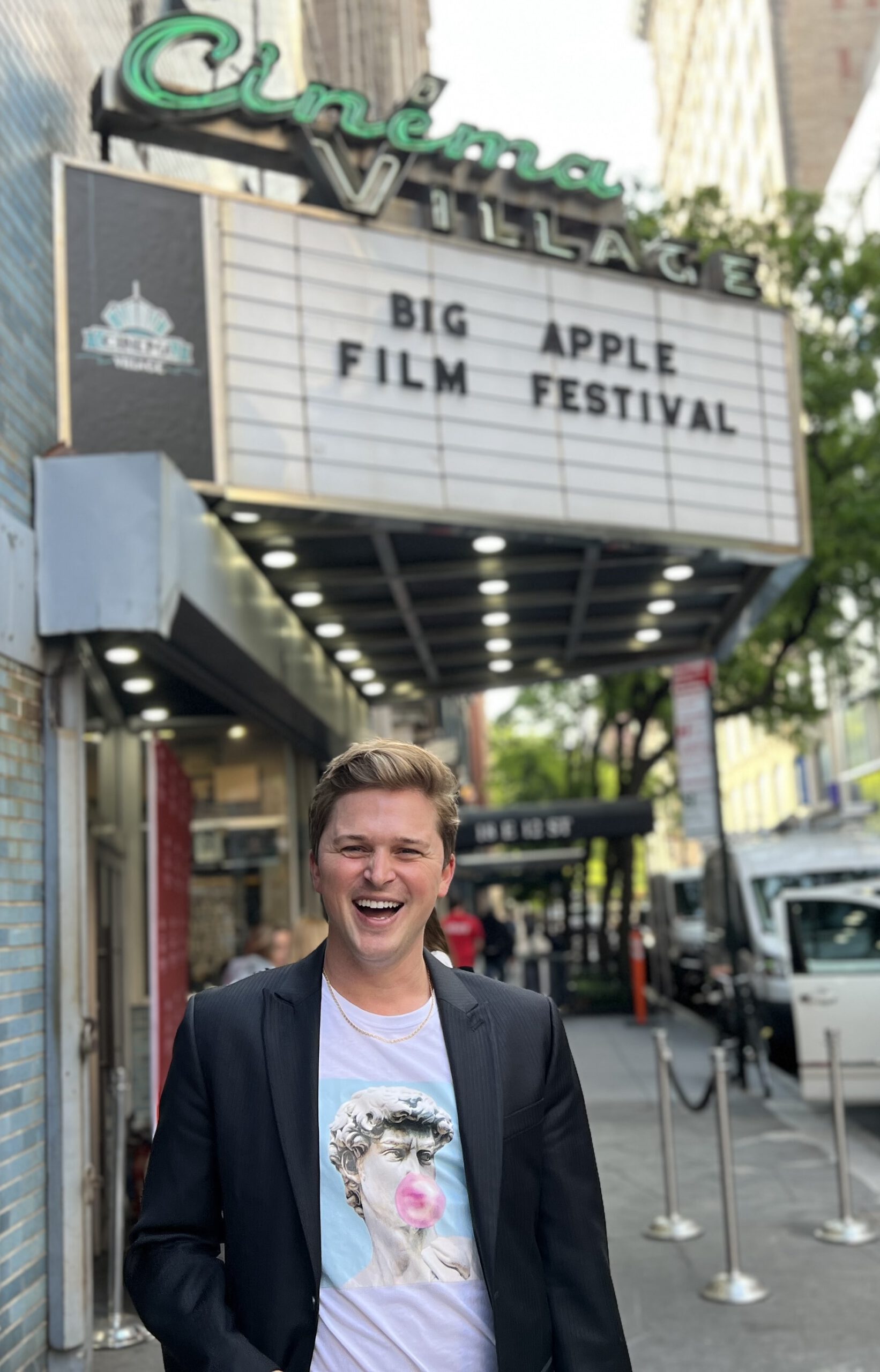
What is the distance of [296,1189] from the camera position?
93.6 inches

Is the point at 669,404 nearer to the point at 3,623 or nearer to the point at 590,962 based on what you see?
the point at 3,623

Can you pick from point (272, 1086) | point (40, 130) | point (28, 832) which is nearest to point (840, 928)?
point (28, 832)

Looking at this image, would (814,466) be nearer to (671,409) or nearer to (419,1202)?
(671,409)

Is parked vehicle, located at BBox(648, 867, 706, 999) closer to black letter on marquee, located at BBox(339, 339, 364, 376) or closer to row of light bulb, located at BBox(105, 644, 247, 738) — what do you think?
row of light bulb, located at BBox(105, 644, 247, 738)

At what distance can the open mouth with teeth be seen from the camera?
8.30ft

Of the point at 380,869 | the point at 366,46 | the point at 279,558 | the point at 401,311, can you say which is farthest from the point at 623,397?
the point at 366,46

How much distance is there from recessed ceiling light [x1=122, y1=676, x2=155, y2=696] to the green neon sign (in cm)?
315

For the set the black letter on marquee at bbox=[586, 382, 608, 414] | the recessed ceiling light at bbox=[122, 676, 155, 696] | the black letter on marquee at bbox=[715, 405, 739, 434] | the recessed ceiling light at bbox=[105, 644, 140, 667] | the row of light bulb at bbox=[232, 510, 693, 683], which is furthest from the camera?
the black letter on marquee at bbox=[715, 405, 739, 434]

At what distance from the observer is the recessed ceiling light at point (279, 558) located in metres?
9.71

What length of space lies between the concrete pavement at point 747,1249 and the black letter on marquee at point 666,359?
572 centimetres

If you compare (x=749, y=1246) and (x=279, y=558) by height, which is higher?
(x=279, y=558)

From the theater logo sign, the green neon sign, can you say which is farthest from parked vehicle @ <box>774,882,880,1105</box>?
the theater logo sign

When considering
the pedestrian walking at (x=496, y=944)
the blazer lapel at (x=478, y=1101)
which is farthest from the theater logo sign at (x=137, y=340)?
Result: the pedestrian walking at (x=496, y=944)

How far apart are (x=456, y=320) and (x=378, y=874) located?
7.35 m
